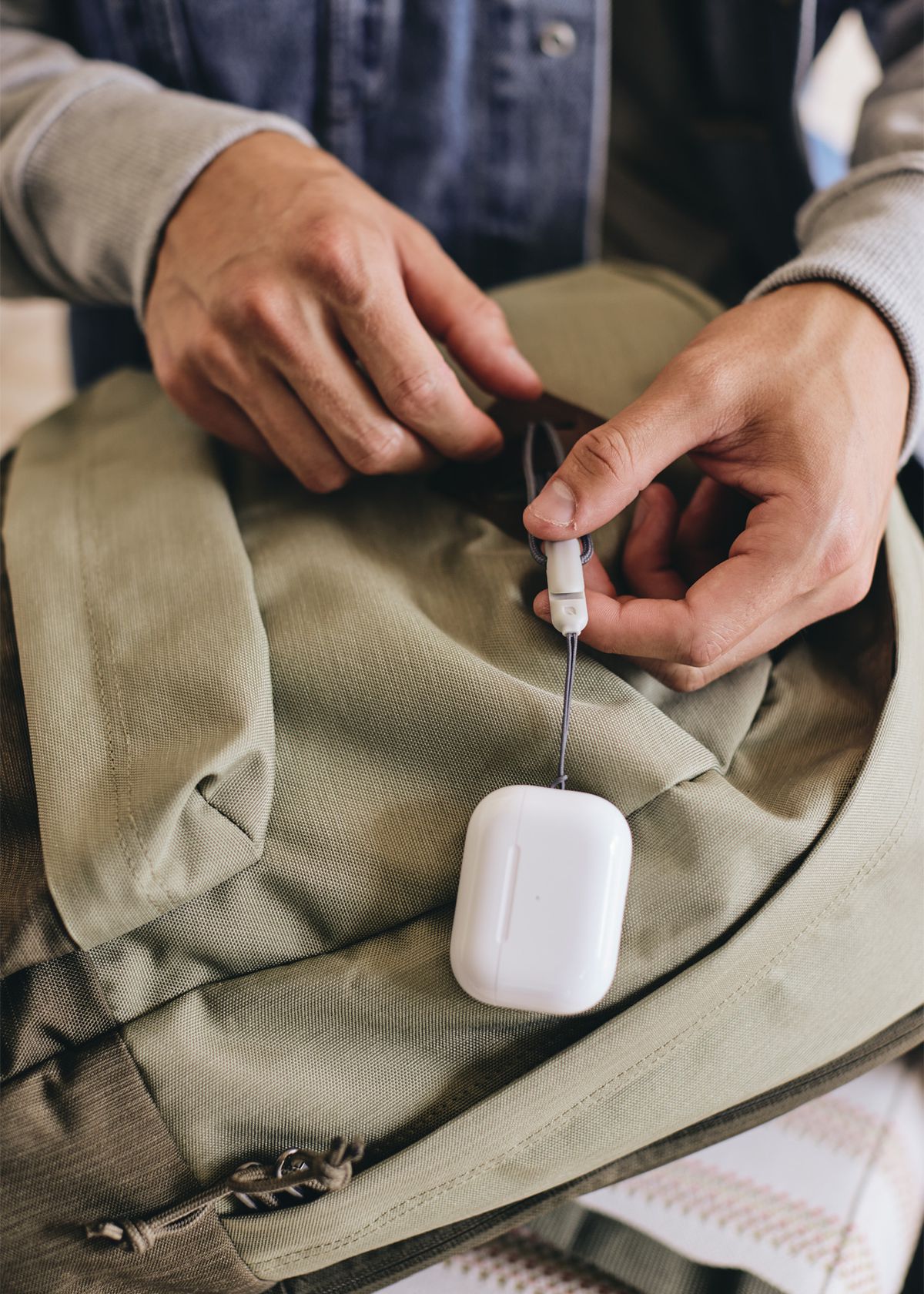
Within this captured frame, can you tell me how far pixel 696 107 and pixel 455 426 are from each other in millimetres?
564

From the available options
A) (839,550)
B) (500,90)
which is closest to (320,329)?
(839,550)

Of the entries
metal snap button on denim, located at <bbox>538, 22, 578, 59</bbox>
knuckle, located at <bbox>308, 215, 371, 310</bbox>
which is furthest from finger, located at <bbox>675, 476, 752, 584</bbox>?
metal snap button on denim, located at <bbox>538, 22, 578, 59</bbox>

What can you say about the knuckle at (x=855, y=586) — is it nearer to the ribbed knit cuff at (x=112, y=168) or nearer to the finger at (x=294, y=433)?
the finger at (x=294, y=433)

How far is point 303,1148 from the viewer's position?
0.40 meters

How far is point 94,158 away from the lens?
62cm

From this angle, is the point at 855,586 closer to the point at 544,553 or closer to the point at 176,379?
the point at 544,553

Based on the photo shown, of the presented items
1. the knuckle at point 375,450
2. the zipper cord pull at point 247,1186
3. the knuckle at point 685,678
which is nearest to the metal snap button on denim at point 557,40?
the knuckle at point 375,450

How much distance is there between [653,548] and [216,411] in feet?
0.88

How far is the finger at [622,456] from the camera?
42cm

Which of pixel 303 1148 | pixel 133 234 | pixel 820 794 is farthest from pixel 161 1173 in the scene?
pixel 133 234

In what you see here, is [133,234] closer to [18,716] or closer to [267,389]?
[267,389]

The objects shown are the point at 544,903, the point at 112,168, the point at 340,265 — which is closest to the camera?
the point at 544,903

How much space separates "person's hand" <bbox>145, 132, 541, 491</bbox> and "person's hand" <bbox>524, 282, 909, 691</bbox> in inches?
4.1

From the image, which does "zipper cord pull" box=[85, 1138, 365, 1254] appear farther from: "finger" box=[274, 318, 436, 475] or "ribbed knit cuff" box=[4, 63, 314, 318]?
"ribbed knit cuff" box=[4, 63, 314, 318]
